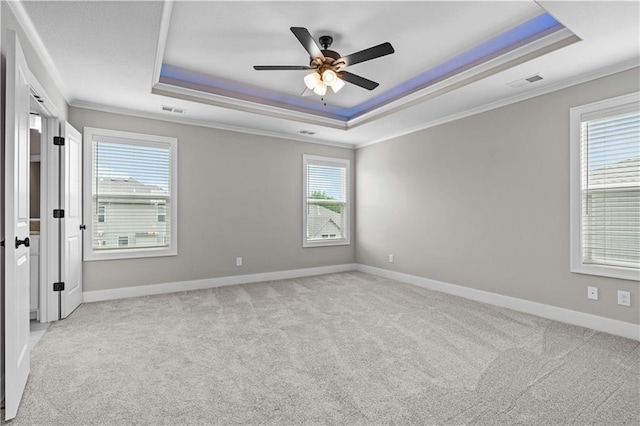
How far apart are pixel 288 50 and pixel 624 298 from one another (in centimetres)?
398

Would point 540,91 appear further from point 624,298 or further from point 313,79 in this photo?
point 313,79

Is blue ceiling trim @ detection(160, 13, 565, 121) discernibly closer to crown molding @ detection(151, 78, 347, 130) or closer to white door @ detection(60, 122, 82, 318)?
crown molding @ detection(151, 78, 347, 130)

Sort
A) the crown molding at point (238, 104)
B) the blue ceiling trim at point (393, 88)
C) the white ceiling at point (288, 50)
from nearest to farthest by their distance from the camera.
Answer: the white ceiling at point (288, 50) < the blue ceiling trim at point (393, 88) < the crown molding at point (238, 104)

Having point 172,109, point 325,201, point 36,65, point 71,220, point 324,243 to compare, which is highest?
point 172,109

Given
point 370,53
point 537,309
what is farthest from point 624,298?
point 370,53

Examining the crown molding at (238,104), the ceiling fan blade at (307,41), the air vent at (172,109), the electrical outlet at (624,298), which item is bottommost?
the electrical outlet at (624,298)

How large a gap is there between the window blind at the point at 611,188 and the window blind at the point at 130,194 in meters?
5.01

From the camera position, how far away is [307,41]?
255 centimetres

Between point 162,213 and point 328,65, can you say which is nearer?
point 328,65

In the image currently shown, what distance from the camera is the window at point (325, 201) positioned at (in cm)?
586

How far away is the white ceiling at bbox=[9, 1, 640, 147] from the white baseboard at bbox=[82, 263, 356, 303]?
7.74ft

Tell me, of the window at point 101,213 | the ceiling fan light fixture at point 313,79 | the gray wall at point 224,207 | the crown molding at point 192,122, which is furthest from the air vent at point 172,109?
the ceiling fan light fixture at point 313,79

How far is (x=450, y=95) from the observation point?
3.75 metres

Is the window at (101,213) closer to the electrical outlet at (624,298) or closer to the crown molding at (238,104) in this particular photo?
the crown molding at (238,104)
